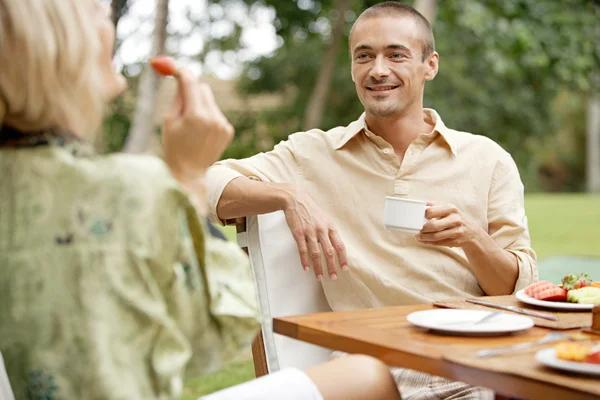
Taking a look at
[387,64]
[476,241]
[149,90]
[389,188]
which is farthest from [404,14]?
[149,90]

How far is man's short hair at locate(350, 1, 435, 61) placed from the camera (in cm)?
277

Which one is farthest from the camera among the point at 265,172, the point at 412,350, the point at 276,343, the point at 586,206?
the point at 586,206

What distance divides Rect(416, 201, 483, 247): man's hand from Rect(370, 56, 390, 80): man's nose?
25.3 inches

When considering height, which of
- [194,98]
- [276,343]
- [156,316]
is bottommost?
[276,343]

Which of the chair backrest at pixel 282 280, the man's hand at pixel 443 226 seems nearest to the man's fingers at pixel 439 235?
the man's hand at pixel 443 226

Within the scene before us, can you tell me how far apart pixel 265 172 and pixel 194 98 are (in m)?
1.25

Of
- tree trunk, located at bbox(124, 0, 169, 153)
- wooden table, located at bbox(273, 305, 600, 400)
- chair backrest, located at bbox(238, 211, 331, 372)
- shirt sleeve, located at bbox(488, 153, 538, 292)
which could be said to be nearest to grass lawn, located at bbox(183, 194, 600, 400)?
chair backrest, located at bbox(238, 211, 331, 372)

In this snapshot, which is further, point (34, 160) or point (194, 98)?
point (194, 98)

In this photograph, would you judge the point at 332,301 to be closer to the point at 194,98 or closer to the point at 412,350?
the point at 412,350

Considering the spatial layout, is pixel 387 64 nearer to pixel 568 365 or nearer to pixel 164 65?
pixel 164 65

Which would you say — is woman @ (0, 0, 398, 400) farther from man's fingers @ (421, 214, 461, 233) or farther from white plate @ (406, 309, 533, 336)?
man's fingers @ (421, 214, 461, 233)

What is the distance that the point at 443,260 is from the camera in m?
2.52

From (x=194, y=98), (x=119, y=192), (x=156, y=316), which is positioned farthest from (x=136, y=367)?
(x=194, y=98)

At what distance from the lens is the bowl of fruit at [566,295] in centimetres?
195
